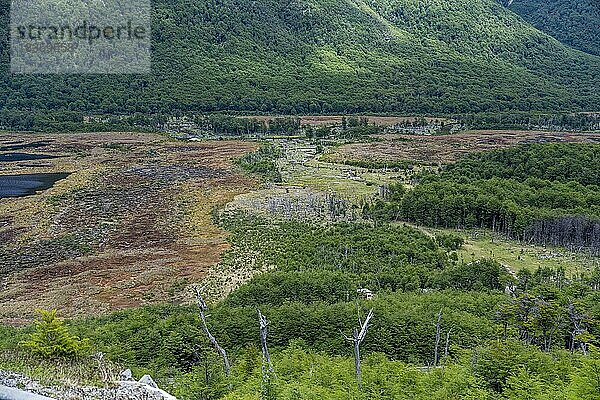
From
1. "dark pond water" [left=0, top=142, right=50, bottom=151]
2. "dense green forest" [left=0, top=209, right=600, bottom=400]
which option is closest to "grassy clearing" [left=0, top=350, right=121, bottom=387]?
"dense green forest" [left=0, top=209, right=600, bottom=400]

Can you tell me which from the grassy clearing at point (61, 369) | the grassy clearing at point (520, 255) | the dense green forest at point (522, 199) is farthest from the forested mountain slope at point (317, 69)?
the grassy clearing at point (61, 369)

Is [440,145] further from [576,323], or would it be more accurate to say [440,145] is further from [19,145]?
[576,323]

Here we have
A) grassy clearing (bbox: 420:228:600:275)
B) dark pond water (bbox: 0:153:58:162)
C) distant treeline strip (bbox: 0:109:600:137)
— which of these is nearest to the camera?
grassy clearing (bbox: 420:228:600:275)

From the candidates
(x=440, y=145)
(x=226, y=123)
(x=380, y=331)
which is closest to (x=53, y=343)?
(x=380, y=331)

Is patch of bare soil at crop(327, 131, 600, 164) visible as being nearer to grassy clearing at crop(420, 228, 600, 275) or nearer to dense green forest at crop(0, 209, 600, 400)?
grassy clearing at crop(420, 228, 600, 275)

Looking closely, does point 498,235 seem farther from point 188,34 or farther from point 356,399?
point 188,34

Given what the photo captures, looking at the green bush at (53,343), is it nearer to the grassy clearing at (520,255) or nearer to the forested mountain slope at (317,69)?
the grassy clearing at (520,255)

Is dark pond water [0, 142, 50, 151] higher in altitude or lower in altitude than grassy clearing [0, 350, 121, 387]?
lower
